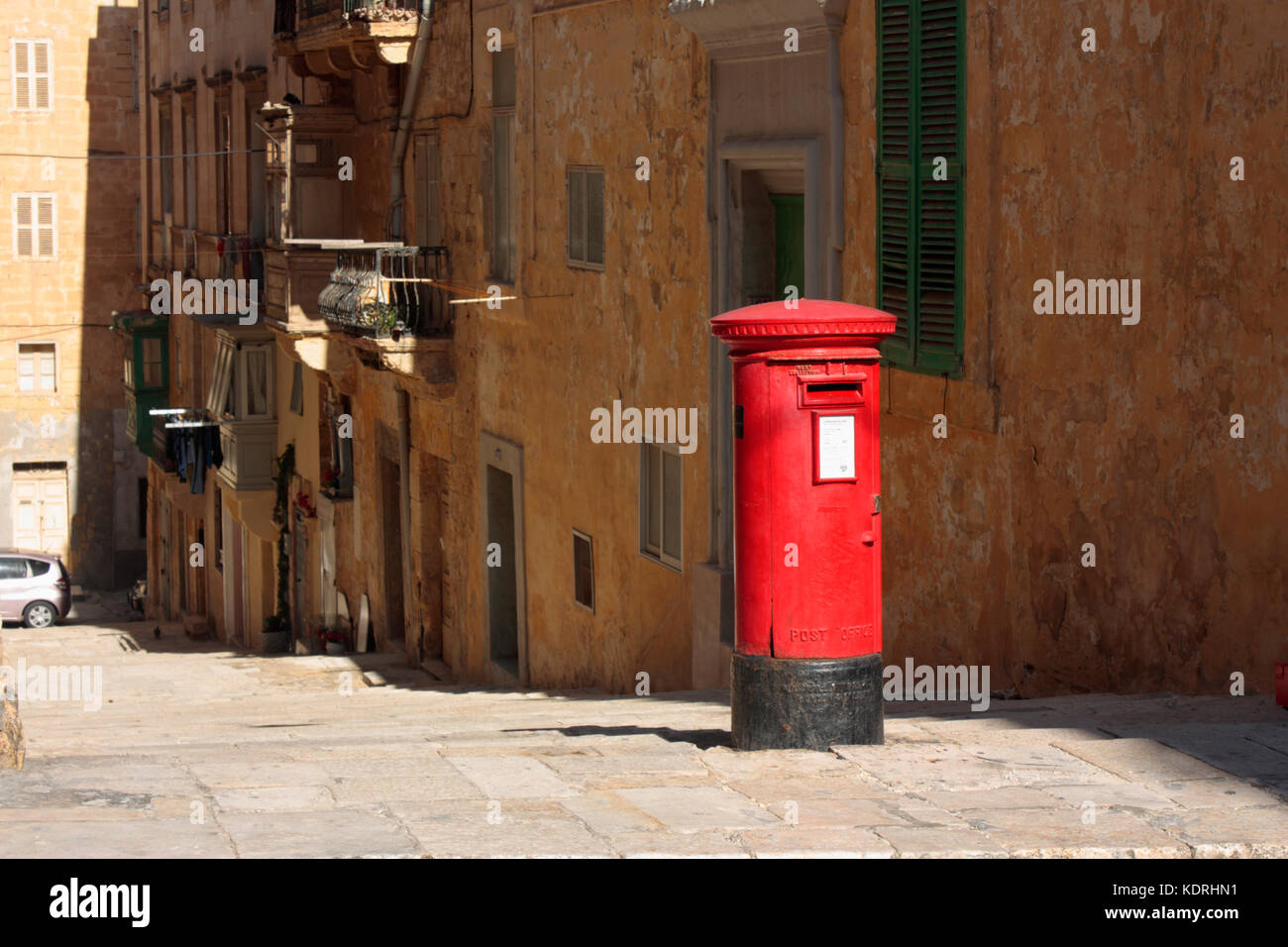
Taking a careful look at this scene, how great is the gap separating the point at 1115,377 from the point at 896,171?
2.13 metres

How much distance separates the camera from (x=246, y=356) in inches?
1014

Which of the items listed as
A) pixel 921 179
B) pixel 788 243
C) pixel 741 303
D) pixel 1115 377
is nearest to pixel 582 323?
pixel 741 303

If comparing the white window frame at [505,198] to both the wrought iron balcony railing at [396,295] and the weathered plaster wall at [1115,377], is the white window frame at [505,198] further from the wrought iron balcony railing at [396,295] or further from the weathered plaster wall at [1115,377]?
the weathered plaster wall at [1115,377]

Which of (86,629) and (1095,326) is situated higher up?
(1095,326)

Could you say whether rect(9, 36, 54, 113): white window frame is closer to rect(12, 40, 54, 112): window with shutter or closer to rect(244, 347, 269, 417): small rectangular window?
rect(12, 40, 54, 112): window with shutter

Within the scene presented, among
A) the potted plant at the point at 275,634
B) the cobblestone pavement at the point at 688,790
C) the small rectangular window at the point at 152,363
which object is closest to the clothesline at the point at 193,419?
the small rectangular window at the point at 152,363

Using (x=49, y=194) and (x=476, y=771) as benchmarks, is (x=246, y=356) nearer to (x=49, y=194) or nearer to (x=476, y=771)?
(x=49, y=194)

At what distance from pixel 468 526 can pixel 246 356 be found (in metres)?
9.17

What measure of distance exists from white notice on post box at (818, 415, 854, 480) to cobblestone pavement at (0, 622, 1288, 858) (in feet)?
3.42

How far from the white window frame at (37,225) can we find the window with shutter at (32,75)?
75.6 inches

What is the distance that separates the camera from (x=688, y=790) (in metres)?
5.83

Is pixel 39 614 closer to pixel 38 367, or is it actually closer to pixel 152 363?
pixel 152 363

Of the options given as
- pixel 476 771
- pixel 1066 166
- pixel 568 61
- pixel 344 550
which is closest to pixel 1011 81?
pixel 1066 166

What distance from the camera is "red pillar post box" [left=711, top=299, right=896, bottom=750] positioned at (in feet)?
21.6
